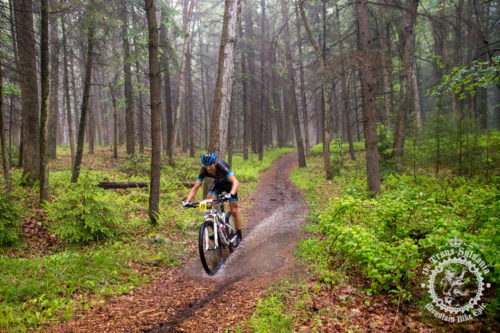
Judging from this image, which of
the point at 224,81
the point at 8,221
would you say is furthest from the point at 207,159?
the point at 8,221

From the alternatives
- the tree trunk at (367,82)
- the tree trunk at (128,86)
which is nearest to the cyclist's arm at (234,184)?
the tree trunk at (367,82)

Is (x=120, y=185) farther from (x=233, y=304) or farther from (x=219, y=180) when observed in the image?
(x=233, y=304)

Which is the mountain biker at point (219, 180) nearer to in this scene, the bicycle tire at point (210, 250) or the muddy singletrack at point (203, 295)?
the bicycle tire at point (210, 250)

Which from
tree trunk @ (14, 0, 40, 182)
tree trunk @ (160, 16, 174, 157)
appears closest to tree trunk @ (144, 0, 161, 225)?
tree trunk @ (14, 0, 40, 182)

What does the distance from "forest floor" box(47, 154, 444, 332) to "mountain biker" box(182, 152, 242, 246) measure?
121 cm

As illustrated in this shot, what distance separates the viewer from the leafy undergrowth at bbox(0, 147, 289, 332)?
404cm

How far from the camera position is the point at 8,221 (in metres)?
6.17

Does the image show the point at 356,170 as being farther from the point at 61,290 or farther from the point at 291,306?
the point at 61,290

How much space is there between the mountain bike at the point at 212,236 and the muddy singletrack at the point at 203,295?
9.3 inches

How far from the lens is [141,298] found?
4.73 meters

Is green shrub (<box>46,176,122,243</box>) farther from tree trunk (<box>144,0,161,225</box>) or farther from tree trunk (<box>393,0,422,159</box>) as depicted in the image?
tree trunk (<box>393,0,422,159</box>)

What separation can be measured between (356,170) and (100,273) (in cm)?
1484

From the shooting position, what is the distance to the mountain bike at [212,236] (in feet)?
18.2

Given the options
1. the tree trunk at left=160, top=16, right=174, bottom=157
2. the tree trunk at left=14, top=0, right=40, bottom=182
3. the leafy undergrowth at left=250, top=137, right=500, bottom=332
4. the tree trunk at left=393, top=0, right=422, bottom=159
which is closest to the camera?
the leafy undergrowth at left=250, top=137, right=500, bottom=332
